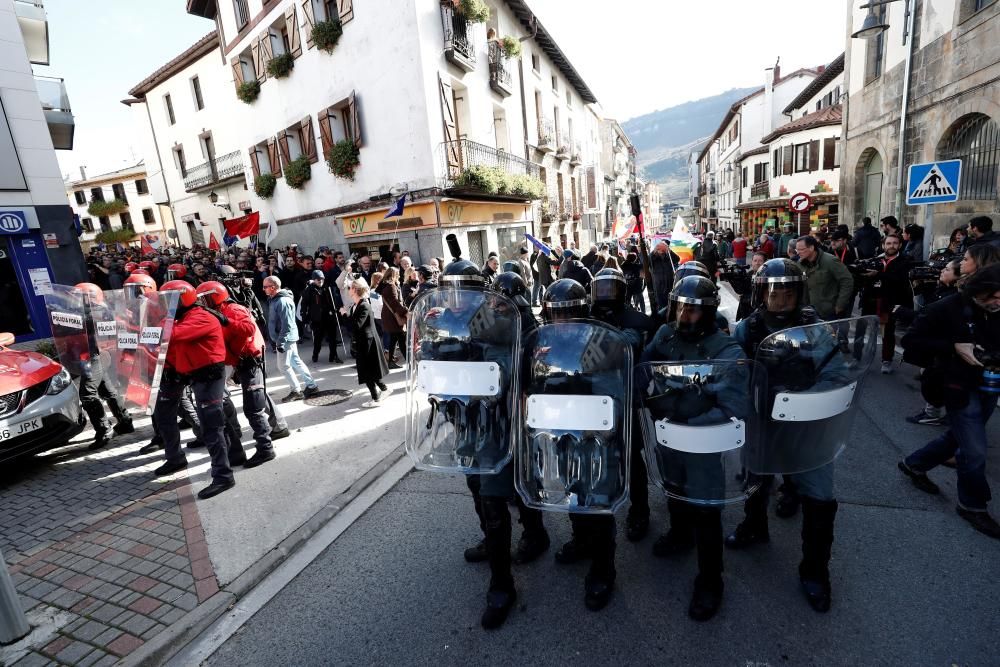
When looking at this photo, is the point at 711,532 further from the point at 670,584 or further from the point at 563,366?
the point at 563,366

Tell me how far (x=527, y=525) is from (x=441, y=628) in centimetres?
84

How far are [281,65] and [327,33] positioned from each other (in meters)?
2.59

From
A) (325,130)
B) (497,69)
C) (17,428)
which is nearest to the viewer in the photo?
(17,428)

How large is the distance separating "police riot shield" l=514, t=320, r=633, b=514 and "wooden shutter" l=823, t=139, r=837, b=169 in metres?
31.4

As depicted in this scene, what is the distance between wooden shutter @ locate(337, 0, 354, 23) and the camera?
13.4 meters

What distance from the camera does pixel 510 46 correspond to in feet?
54.6

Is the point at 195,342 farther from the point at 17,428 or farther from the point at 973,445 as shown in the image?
the point at 973,445

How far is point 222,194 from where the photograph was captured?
2183 cm

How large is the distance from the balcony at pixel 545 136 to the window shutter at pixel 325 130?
339 inches

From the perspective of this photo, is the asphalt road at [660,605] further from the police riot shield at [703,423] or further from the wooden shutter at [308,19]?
the wooden shutter at [308,19]

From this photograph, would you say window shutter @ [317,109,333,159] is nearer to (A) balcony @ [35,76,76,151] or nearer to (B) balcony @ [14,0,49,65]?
(A) balcony @ [35,76,76,151]

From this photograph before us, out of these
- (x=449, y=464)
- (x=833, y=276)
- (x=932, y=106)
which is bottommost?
(x=449, y=464)

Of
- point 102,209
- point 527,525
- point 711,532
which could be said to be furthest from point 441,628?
point 102,209

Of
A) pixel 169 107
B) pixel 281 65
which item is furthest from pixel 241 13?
pixel 169 107
